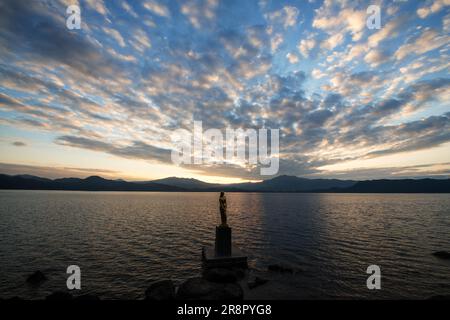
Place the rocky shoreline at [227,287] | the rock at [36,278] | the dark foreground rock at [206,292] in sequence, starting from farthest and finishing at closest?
1. the rock at [36,278]
2. the rocky shoreline at [227,287]
3. the dark foreground rock at [206,292]

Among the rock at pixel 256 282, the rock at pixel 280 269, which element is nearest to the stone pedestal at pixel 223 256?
the rock at pixel 280 269

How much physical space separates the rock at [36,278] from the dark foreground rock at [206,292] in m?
14.6

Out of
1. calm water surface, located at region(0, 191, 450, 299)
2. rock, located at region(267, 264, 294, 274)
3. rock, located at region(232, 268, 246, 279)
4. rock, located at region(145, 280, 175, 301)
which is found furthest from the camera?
rock, located at region(267, 264, 294, 274)

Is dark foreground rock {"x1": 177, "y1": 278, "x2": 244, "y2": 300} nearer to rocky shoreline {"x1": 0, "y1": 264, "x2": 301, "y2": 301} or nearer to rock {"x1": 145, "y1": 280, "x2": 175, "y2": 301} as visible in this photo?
rocky shoreline {"x1": 0, "y1": 264, "x2": 301, "y2": 301}

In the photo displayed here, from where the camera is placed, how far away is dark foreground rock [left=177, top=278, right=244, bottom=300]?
15.0m

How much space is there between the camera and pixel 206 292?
15.3 m

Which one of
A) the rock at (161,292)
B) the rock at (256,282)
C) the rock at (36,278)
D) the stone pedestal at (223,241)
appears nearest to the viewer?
the rock at (161,292)

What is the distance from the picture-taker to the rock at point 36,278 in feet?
65.3

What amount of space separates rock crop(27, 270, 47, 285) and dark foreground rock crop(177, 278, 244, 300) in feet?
47.7

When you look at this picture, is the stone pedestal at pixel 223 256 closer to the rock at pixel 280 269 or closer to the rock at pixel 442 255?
the rock at pixel 280 269

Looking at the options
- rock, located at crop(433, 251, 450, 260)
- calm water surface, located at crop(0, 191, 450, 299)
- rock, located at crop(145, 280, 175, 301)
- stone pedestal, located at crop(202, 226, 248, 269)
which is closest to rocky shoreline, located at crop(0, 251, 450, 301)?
rock, located at crop(145, 280, 175, 301)

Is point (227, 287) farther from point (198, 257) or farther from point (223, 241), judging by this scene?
point (198, 257)
